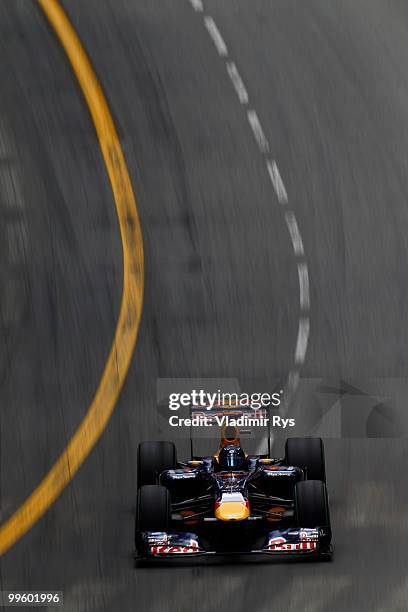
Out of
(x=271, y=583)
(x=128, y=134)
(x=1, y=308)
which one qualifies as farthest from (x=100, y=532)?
(x=128, y=134)

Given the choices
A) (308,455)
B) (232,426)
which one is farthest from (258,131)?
(308,455)

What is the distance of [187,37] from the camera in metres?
24.9

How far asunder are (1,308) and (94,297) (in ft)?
4.64

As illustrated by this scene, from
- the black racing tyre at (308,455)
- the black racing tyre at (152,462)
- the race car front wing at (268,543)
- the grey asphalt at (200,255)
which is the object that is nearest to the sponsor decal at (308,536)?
the race car front wing at (268,543)

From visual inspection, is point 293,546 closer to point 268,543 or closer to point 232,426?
point 268,543

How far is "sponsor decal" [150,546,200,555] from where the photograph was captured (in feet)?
41.6

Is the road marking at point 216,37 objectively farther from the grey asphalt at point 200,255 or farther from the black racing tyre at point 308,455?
the black racing tyre at point 308,455

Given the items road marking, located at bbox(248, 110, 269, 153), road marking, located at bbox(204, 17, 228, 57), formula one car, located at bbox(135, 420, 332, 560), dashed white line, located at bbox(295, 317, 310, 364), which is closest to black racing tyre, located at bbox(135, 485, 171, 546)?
formula one car, located at bbox(135, 420, 332, 560)

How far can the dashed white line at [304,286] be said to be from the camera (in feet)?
64.7

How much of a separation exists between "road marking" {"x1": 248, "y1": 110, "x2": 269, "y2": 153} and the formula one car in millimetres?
9000

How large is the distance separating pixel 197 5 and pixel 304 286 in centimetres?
795

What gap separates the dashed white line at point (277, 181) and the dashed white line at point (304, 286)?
1666 millimetres

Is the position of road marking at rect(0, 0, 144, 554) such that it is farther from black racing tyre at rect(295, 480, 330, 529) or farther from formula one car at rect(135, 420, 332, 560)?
black racing tyre at rect(295, 480, 330, 529)

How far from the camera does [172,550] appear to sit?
12.7m
